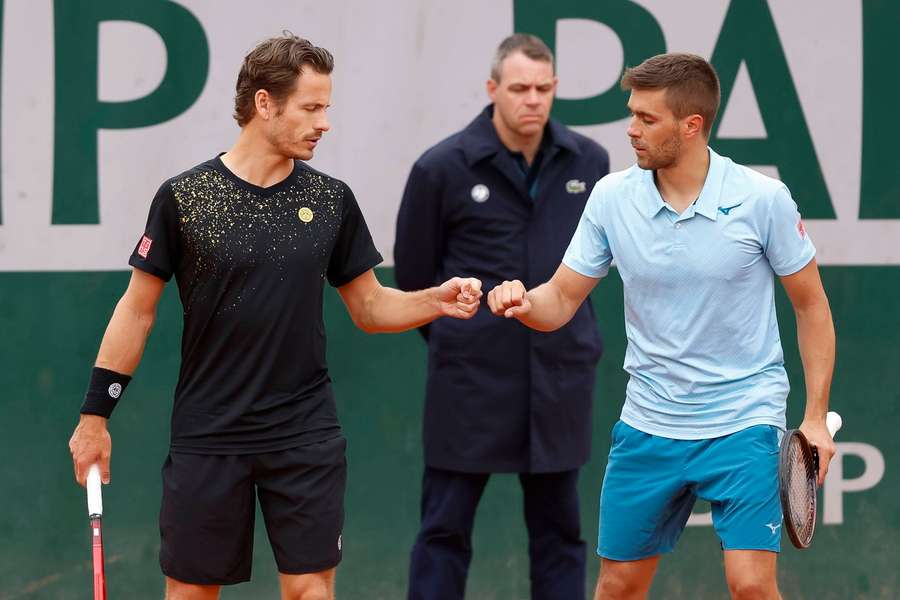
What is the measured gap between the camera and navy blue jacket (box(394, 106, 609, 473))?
5.61 metres

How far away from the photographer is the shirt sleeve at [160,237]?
4.46 meters

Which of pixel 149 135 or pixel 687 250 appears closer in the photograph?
pixel 687 250

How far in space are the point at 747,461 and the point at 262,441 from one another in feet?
4.52

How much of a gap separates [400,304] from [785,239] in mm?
1168

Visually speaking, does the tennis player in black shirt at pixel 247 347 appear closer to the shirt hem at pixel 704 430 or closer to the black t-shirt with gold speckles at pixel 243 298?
the black t-shirt with gold speckles at pixel 243 298

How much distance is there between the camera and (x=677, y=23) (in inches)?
243

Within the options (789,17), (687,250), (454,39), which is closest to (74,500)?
(454,39)

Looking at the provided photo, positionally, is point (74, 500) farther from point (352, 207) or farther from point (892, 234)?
point (892, 234)

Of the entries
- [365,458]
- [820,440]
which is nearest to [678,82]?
[820,440]

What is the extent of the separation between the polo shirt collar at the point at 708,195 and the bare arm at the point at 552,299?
337 mm

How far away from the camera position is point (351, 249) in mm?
4742

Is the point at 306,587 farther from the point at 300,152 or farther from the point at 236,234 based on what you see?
the point at 300,152

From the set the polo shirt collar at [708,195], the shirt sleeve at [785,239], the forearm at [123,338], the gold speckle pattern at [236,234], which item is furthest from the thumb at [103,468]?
the shirt sleeve at [785,239]

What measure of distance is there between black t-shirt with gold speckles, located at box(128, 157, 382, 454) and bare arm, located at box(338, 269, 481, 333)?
9.4 inches
